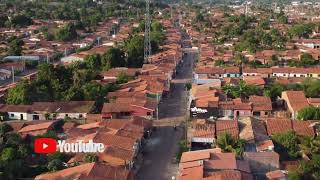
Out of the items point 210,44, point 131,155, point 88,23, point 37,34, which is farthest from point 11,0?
point 131,155

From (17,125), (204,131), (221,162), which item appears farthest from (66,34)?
(221,162)

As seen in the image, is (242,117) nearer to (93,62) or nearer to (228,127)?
(228,127)

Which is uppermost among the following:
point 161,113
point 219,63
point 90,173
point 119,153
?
point 90,173

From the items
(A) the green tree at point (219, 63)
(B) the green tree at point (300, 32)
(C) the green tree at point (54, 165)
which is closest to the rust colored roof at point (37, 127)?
(C) the green tree at point (54, 165)

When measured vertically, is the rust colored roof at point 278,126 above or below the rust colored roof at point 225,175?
below

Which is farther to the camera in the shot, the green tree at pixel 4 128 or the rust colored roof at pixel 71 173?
the green tree at pixel 4 128

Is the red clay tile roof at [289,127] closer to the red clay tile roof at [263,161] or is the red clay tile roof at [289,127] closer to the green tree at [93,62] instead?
the red clay tile roof at [263,161]
